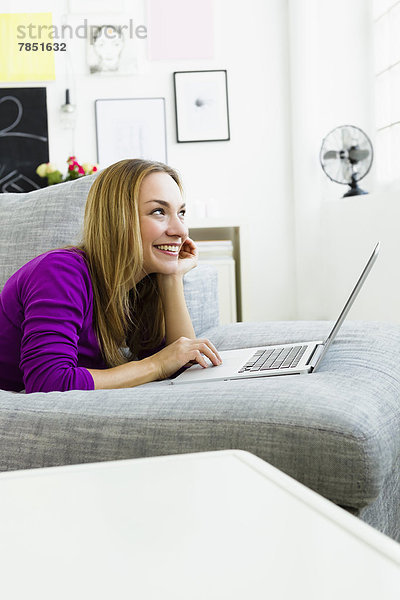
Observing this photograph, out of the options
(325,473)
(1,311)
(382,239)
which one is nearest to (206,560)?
(325,473)

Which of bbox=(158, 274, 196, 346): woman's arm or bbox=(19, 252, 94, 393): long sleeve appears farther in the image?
bbox=(158, 274, 196, 346): woman's arm

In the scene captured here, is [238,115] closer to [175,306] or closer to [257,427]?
[175,306]

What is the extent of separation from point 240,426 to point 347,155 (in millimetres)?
3636

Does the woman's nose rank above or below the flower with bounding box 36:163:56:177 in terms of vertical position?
below

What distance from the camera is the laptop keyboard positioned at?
1.33 m

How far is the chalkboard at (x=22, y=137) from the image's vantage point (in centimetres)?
462

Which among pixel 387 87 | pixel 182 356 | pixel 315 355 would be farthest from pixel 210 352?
pixel 387 87

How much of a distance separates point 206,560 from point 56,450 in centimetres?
63

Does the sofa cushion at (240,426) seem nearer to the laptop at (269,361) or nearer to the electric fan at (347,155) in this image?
the laptop at (269,361)

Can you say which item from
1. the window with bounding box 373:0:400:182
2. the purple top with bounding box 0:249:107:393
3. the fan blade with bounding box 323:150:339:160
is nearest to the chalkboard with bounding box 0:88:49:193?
the fan blade with bounding box 323:150:339:160

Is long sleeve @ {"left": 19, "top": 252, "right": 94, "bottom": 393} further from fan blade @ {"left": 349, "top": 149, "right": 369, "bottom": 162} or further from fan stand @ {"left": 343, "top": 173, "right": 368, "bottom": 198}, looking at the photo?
fan blade @ {"left": 349, "top": 149, "right": 369, "bottom": 162}

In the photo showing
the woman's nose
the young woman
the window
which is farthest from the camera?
the window

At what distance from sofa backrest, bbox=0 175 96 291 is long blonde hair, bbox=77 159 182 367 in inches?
4.3

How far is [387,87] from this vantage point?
4414mm
